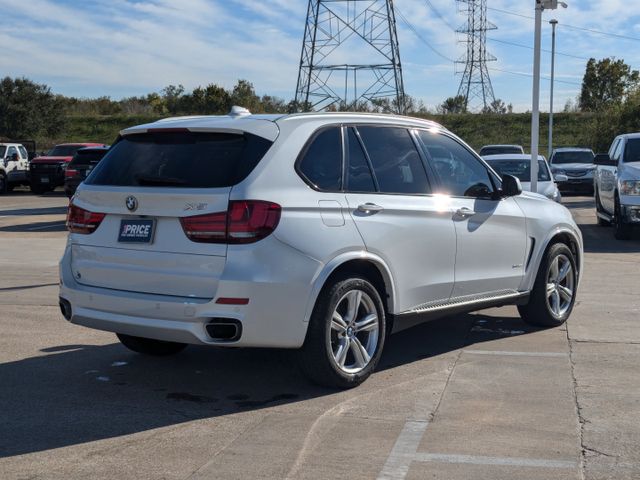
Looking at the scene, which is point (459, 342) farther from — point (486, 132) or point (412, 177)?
point (486, 132)

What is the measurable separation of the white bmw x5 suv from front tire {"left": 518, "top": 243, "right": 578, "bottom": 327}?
1125mm

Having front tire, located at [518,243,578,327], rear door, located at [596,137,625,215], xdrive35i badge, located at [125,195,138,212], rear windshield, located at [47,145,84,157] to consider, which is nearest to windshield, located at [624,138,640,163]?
rear door, located at [596,137,625,215]

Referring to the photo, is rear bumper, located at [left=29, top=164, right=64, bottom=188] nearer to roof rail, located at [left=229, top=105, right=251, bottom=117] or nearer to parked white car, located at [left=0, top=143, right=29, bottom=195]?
parked white car, located at [left=0, top=143, right=29, bottom=195]

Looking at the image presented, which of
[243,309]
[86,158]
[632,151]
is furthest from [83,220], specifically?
[86,158]

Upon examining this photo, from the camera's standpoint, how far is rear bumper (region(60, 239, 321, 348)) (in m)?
5.64

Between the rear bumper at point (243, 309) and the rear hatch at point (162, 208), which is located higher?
the rear hatch at point (162, 208)

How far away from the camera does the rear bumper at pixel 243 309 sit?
18.5 feet

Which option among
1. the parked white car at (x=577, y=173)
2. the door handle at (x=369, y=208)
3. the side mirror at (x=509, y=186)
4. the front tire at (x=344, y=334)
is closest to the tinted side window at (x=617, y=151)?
the side mirror at (x=509, y=186)

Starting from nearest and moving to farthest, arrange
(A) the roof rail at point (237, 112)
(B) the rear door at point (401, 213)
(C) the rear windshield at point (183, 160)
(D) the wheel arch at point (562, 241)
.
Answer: (C) the rear windshield at point (183, 160) < (B) the rear door at point (401, 213) < (A) the roof rail at point (237, 112) < (D) the wheel arch at point (562, 241)

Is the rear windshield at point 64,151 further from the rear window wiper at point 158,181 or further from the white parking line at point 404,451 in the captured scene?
the white parking line at point 404,451

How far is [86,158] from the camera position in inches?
1026

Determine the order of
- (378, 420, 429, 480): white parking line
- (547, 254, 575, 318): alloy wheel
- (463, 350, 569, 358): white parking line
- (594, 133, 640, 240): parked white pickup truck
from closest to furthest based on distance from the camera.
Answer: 1. (378, 420, 429, 480): white parking line
2. (463, 350, 569, 358): white parking line
3. (547, 254, 575, 318): alloy wheel
4. (594, 133, 640, 240): parked white pickup truck

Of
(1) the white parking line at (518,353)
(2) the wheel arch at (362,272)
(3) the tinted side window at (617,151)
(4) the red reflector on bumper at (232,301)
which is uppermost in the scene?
(3) the tinted side window at (617,151)

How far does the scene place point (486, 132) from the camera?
64.3 m
